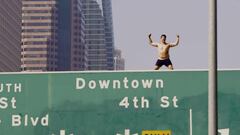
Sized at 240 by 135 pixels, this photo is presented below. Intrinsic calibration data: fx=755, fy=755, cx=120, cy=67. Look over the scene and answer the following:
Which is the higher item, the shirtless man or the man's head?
the man's head

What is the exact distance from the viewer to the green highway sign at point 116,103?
1698 centimetres

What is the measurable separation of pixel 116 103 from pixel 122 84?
0.45m

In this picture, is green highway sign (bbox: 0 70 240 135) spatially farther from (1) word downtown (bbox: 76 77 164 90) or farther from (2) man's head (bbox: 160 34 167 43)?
(2) man's head (bbox: 160 34 167 43)

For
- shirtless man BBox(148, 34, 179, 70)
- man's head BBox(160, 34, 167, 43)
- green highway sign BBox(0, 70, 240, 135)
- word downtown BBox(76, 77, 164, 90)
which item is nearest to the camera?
green highway sign BBox(0, 70, 240, 135)

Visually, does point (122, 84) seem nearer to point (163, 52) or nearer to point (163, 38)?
point (163, 52)

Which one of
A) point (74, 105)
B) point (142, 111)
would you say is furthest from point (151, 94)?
point (74, 105)

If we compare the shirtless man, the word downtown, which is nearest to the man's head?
the shirtless man

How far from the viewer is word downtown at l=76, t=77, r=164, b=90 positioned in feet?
56.3

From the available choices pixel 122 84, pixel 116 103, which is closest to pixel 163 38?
pixel 122 84

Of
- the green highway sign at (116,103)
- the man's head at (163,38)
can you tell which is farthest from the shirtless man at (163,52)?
the green highway sign at (116,103)

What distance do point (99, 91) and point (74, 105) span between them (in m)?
0.66

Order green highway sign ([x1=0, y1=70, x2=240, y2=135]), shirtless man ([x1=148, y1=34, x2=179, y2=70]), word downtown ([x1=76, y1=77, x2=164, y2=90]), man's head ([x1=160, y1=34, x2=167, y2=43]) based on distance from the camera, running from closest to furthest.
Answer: green highway sign ([x1=0, y1=70, x2=240, y2=135]) < word downtown ([x1=76, y1=77, x2=164, y2=90]) < shirtless man ([x1=148, y1=34, x2=179, y2=70]) < man's head ([x1=160, y1=34, x2=167, y2=43])

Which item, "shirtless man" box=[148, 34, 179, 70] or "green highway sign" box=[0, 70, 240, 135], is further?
"shirtless man" box=[148, 34, 179, 70]

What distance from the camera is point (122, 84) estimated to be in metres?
17.2
